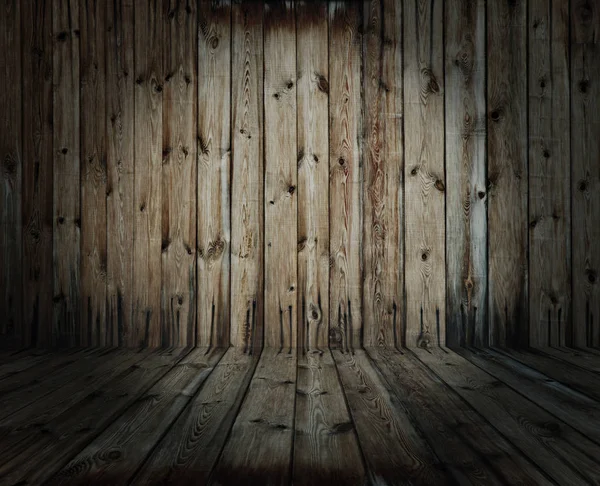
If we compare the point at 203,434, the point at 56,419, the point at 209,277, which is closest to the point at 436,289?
the point at 209,277

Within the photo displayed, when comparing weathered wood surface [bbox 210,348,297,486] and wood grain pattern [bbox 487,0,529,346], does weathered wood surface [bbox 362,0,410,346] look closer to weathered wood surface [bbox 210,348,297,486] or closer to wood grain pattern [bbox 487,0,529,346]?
wood grain pattern [bbox 487,0,529,346]

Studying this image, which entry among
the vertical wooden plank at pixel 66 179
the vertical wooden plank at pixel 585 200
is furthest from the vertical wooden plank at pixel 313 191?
the vertical wooden plank at pixel 585 200

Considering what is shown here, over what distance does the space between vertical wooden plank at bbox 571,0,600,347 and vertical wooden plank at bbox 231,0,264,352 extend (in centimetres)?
138

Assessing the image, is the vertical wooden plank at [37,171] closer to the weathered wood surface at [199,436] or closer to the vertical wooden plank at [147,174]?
the vertical wooden plank at [147,174]

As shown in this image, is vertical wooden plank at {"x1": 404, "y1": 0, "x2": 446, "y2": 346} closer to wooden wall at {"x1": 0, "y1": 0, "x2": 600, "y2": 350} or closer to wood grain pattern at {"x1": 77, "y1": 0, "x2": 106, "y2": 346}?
wooden wall at {"x1": 0, "y1": 0, "x2": 600, "y2": 350}

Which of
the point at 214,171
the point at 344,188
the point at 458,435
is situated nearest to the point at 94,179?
the point at 214,171

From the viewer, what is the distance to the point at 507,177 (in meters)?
1.98

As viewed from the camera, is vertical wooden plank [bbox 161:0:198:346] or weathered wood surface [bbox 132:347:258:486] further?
vertical wooden plank [bbox 161:0:198:346]

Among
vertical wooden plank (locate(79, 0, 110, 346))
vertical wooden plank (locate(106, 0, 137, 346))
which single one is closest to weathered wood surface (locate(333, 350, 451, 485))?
vertical wooden plank (locate(106, 0, 137, 346))

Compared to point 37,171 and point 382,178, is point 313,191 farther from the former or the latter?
point 37,171

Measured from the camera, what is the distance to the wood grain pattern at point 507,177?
1.98 m

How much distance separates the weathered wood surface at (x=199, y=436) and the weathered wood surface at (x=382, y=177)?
66 cm

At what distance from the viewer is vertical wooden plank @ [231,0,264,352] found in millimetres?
1952

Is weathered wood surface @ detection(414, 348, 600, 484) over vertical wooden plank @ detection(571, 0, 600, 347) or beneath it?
beneath
